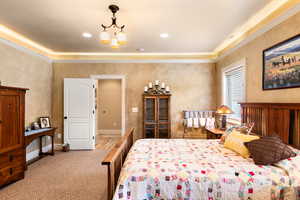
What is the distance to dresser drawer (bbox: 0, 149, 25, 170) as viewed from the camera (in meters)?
2.52

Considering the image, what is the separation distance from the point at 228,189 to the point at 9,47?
443cm

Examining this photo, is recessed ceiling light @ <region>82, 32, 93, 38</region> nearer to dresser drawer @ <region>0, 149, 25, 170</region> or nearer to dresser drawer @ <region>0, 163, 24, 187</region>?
dresser drawer @ <region>0, 149, 25, 170</region>

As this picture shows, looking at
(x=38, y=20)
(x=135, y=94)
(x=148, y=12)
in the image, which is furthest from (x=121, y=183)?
(x=135, y=94)

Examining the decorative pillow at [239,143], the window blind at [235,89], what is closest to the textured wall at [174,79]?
the window blind at [235,89]

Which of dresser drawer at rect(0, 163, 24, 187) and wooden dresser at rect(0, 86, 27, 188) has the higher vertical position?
wooden dresser at rect(0, 86, 27, 188)

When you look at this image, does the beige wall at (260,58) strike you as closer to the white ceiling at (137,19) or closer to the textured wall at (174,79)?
the white ceiling at (137,19)

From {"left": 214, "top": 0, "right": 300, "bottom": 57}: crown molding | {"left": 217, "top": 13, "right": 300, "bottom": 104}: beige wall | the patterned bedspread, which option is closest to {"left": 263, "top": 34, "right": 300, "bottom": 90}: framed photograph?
{"left": 217, "top": 13, "right": 300, "bottom": 104}: beige wall

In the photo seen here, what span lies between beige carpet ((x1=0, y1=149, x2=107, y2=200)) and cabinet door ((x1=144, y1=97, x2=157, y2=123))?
1593 mm

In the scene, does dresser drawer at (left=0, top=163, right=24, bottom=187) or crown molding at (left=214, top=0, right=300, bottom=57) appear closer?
crown molding at (left=214, top=0, right=300, bottom=57)

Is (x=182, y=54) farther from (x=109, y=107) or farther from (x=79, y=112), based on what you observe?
(x=109, y=107)

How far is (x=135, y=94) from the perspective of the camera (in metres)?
4.68

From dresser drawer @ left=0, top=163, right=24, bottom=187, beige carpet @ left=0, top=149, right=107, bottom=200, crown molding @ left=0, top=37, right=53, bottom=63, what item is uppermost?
crown molding @ left=0, top=37, right=53, bottom=63

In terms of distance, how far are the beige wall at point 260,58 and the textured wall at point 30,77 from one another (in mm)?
4722

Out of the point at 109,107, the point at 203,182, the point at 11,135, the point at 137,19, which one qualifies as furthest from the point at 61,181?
the point at 109,107
